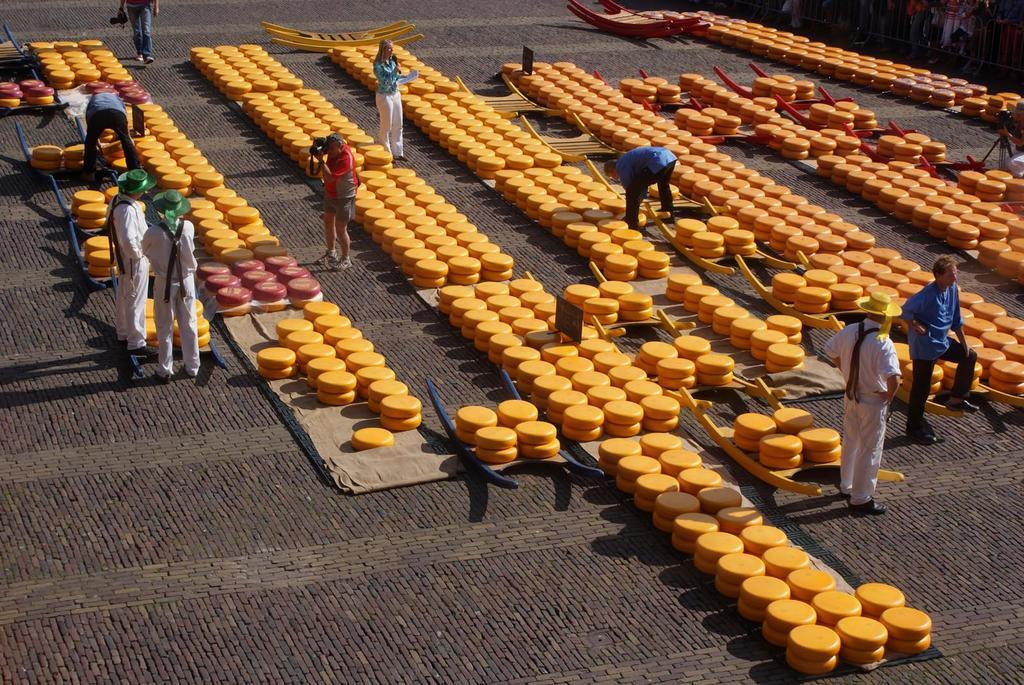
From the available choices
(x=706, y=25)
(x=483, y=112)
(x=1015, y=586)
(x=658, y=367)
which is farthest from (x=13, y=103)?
(x=1015, y=586)

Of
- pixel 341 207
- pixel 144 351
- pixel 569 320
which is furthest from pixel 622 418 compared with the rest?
pixel 341 207

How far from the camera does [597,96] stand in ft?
80.4

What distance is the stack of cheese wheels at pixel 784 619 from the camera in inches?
409

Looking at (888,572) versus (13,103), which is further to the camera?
(13,103)

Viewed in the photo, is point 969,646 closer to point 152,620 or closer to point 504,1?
point 152,620

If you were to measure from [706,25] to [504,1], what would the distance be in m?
5.19

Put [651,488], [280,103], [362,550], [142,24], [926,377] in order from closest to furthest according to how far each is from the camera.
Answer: [362,550] → [651,488] → [926,377] → [280,103] → [142,24]

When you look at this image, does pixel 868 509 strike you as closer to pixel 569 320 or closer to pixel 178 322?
pixel 569 320

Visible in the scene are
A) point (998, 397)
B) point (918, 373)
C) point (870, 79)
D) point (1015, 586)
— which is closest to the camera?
point (1015, 586)

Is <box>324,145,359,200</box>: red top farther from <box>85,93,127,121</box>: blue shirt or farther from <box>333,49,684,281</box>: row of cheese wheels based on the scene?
<box>85,93,127,121</box>: blue shirt

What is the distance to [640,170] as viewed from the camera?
1822 centimetres

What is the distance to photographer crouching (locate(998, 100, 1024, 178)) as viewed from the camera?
69.9ft

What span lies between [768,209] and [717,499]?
805 centimetres

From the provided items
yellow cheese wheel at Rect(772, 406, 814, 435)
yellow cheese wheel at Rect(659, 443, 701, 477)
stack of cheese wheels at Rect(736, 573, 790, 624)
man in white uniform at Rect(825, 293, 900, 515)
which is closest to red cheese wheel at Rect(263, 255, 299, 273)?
yellow cheese wheel at Rect(659, 443, 701, 477)
